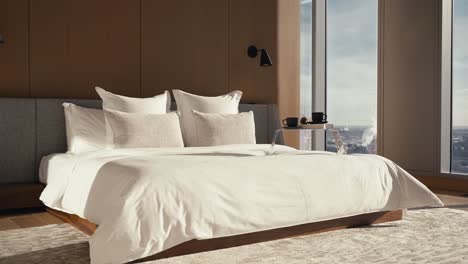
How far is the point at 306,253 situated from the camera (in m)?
2.89

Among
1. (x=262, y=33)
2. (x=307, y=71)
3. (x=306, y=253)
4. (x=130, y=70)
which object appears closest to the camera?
(x=306, y=253)

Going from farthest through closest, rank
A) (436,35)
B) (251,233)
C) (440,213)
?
(436,35), (440,213), (251,233)

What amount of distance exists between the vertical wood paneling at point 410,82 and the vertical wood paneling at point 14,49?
3.95 m

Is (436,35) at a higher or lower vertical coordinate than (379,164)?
higher

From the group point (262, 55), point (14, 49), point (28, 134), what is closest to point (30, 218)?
point (28, 134)

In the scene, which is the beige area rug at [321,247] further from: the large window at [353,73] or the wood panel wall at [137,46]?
the large window at [353,73]

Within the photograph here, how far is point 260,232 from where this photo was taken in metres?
3.13

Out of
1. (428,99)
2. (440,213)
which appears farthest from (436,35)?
(440,213)

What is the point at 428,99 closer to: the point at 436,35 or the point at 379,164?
the point at 436,35

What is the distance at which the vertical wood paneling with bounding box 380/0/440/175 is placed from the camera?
5.82m

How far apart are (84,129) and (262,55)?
7.68 ft

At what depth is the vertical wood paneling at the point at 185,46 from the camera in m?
5.34

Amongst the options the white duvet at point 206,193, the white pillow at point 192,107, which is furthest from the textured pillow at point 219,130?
the white duvet at point 206,193

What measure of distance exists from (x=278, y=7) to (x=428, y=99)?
1996mm
